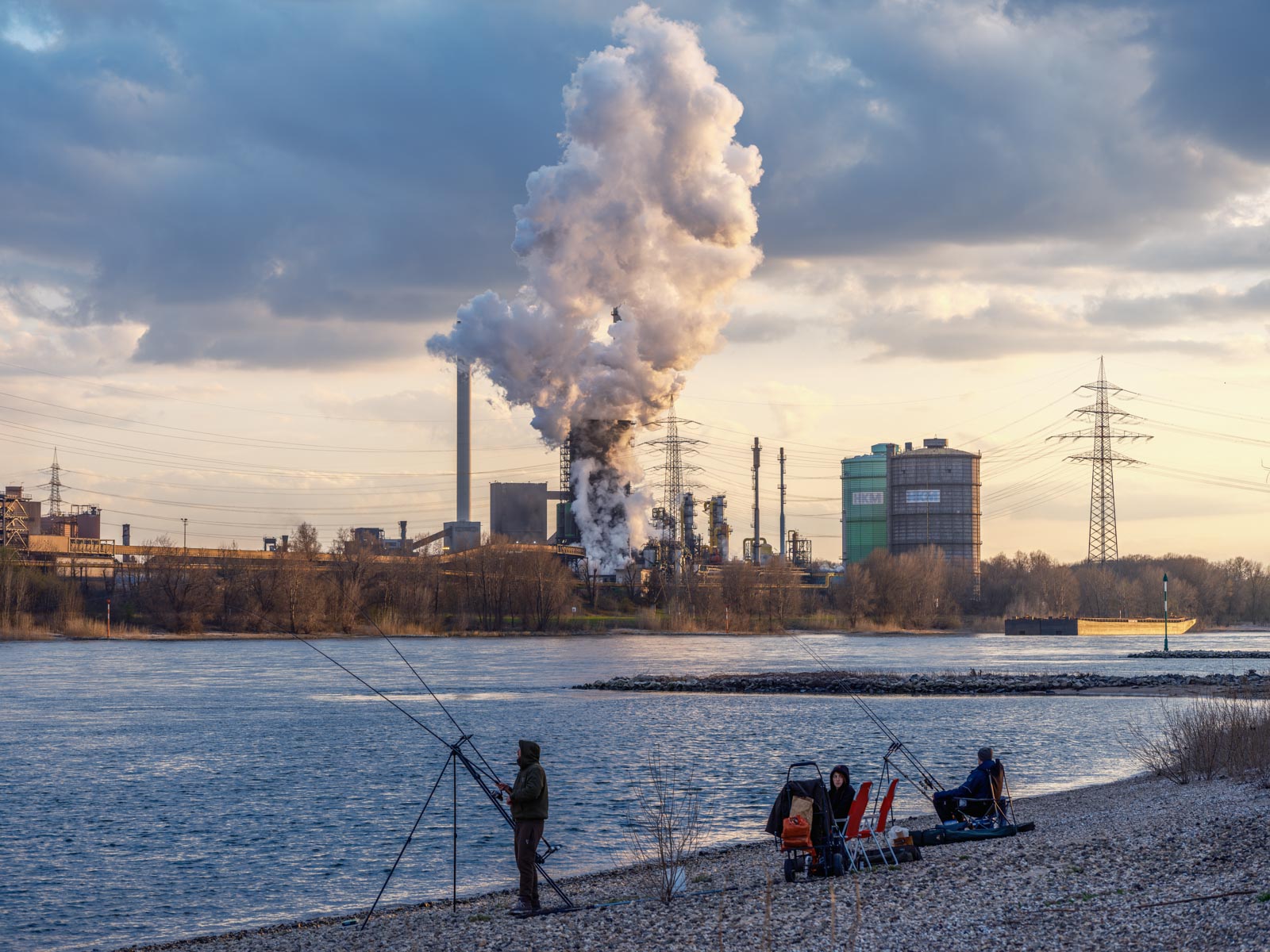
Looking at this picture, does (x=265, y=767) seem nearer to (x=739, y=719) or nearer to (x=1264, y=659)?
(x=739, y=719)

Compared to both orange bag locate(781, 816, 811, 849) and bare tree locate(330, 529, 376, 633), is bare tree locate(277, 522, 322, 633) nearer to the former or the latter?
bare tree locate(330, 529, 376, 633)

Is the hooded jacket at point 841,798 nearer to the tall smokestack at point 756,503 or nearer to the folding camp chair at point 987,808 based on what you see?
the folding camp chair at point 987,808

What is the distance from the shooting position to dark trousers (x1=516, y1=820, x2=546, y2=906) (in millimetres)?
14945

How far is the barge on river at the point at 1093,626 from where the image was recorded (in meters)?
141

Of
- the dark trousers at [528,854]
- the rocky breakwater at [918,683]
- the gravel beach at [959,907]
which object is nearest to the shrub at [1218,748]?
the gravel beach at [959,907]

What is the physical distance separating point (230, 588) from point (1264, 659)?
80.4m

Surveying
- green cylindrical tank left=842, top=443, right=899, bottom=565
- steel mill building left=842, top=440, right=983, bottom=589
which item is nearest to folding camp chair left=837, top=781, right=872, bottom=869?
steel mill building left=842, top=440, right=983, bottom=589

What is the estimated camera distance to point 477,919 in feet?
52.4

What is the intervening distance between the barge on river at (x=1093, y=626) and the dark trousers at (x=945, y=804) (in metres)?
129

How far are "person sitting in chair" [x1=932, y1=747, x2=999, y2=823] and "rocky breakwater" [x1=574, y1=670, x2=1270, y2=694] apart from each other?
38.2m

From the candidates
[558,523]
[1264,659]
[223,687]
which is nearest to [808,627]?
[558,523]

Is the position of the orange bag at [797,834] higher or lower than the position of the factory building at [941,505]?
lower

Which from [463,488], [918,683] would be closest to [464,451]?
[463,488]

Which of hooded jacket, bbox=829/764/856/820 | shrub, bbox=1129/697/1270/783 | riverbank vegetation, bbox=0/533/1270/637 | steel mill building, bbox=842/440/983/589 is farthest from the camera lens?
steel mill building, bbox=842/440/983/589
